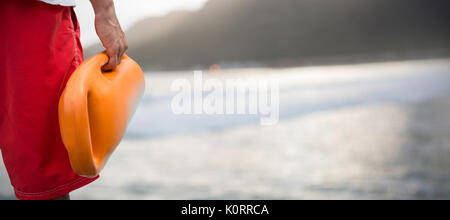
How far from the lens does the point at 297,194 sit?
2.10m

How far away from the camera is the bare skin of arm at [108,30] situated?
87cm

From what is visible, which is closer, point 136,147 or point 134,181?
point 134,181

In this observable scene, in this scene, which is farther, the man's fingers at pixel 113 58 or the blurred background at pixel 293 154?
the blurred background at pixel 293 154

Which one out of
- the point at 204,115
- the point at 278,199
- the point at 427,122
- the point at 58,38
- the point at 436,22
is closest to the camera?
the point at 58,38

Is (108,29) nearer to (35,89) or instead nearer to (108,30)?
(108,30)

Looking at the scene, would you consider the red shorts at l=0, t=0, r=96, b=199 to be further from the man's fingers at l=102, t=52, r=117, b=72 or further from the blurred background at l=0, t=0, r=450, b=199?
the blurred background at l=0, t=0, r=450, b=199

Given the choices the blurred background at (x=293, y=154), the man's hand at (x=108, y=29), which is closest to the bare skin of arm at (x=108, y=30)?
the man's hand at (x=108, y=29)

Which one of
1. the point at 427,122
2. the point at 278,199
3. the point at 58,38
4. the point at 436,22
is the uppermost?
the point at 436,22

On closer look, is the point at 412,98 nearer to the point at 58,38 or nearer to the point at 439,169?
the point at 439,169

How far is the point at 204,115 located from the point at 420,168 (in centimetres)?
370

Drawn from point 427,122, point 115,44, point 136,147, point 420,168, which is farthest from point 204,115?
point 115,44

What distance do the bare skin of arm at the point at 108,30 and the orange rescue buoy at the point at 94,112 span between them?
0.02 meters

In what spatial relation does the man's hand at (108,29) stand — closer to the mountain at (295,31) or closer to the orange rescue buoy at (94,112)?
the orange rescue buoy at (94,112)

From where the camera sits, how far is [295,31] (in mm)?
64562
